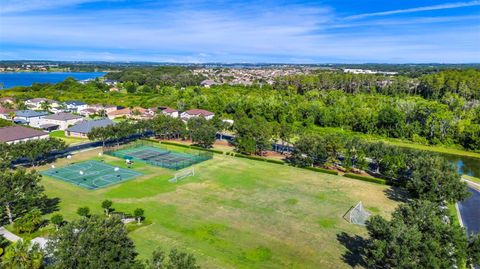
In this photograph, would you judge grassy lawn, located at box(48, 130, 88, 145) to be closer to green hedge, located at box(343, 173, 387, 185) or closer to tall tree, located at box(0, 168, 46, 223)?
tall tree, located at box(0, 168, 46, 223)

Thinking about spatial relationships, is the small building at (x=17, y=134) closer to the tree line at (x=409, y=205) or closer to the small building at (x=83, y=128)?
the small building at (x=83, y=128)

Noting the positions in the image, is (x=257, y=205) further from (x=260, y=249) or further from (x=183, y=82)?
(x=183, y=82)

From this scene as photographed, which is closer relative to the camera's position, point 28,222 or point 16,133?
point 28,222

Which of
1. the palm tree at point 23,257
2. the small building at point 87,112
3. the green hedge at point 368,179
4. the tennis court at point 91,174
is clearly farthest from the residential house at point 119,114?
the palm tree at point 23,257

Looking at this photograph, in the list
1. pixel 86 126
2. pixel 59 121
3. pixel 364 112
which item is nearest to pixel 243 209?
pixel 86 126

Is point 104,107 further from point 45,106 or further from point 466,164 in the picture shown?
point 466,164

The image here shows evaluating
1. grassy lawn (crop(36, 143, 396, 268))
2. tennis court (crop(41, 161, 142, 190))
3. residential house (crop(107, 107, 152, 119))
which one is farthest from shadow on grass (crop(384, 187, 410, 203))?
residential house (crop(107, 107, 152, 119))
